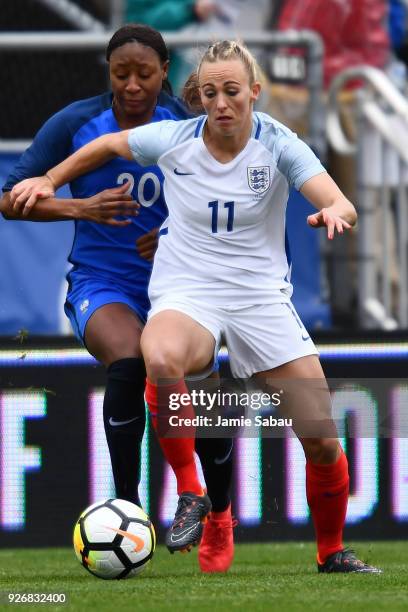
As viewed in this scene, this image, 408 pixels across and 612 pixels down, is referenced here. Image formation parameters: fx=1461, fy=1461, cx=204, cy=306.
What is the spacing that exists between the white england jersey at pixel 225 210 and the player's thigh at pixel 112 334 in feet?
0.78

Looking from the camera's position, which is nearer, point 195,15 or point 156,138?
point 156,138

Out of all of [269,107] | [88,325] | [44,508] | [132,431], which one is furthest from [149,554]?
[269,107]

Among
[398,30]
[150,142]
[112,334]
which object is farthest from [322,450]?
[398,30]

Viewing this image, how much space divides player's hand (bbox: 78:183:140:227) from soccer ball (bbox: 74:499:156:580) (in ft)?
3.69

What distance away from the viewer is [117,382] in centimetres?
581

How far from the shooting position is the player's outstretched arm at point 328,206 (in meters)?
5.18

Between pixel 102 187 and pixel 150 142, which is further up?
pixel 150 142

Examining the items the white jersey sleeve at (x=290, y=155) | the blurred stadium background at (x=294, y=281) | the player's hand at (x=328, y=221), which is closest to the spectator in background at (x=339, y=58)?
the blurred stadium background at (x=294, y=281)

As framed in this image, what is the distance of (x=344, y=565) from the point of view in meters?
5.79

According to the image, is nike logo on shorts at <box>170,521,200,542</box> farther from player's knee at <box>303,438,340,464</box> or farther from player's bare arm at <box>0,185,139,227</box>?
player's bare arm at <box>0,185,139,227</box>

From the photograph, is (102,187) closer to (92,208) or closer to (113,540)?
(92,208)

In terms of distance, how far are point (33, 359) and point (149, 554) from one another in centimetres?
241

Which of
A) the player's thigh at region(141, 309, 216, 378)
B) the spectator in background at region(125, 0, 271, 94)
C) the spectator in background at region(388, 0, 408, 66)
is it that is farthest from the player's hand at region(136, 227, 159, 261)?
the spectator in background at region(388, 0, 408, 66)

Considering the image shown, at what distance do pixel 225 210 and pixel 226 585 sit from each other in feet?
4.63
